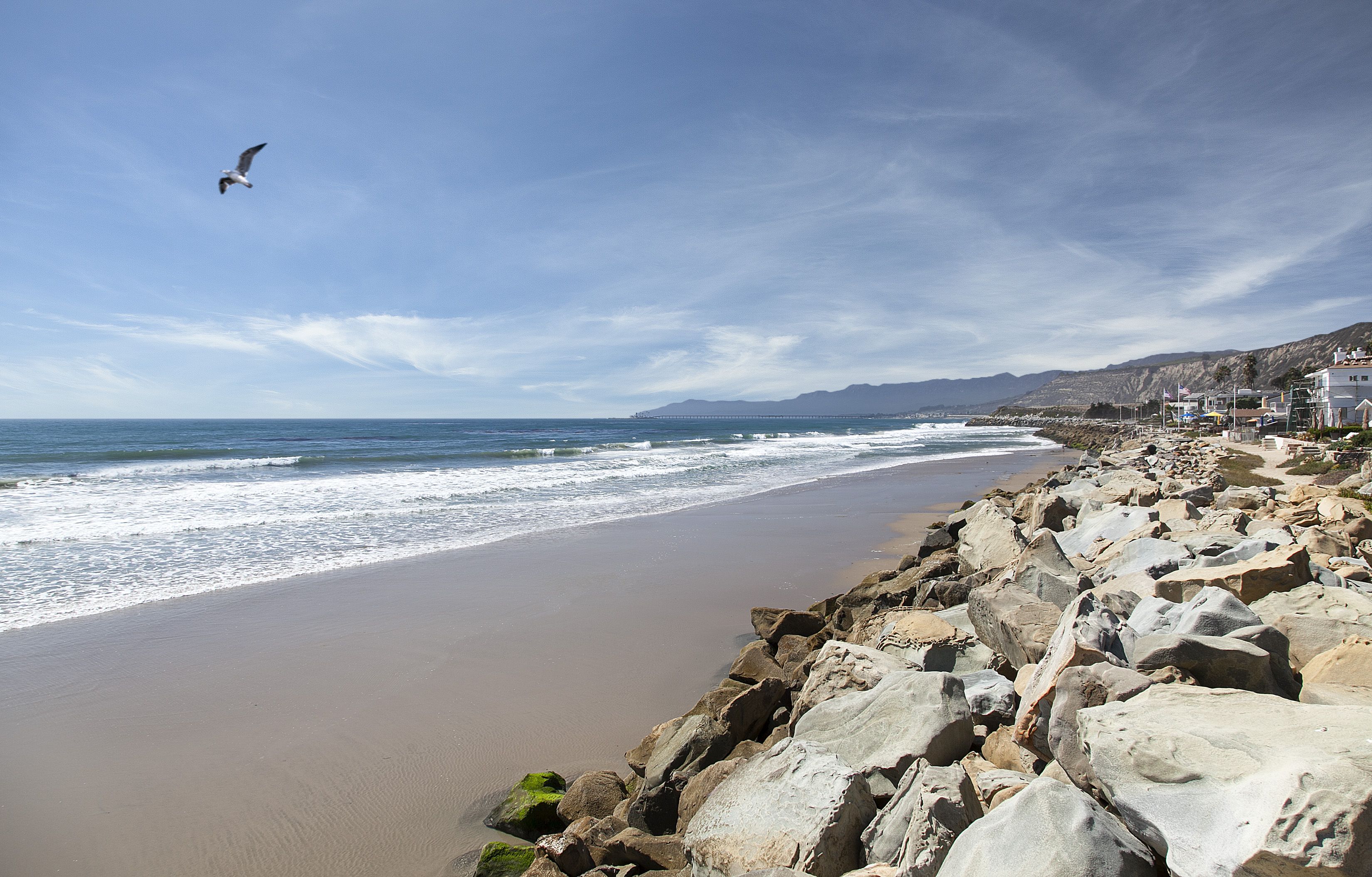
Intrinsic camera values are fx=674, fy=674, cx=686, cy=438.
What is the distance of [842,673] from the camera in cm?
416

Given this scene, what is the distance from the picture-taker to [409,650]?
21.3 feet

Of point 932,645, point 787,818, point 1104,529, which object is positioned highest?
point 1104,529

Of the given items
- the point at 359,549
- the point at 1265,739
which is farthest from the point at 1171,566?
the point at 359,549

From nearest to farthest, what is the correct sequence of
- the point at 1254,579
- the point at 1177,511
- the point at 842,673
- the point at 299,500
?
the point at 842,673 < the point at 1254,579 < the point at 1177,511 < the point at 299,500

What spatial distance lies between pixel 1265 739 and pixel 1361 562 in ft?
14.8

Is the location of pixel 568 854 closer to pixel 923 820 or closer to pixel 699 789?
pixel 699 789

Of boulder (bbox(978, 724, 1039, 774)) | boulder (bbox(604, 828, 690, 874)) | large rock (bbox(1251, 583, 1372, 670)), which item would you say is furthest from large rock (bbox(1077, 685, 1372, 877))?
boulder (bbox(604, 828, 690, 874))

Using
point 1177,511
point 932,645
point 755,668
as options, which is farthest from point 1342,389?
point 755,668

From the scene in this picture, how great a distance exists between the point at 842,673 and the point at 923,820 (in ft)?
5.57

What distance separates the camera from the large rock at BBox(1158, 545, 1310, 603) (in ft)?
14.5

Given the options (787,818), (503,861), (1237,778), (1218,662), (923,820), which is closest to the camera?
(1237,778)

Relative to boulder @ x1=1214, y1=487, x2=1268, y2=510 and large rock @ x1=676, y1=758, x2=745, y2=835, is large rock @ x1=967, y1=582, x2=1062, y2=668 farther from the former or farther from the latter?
boulder @ x1=1214, y1=487, x2=1268, y2=510

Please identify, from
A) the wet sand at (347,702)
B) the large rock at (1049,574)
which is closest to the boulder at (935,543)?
the wet sand at (347,702)

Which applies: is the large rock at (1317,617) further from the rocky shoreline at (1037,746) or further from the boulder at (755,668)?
the boulder at (755,668)
